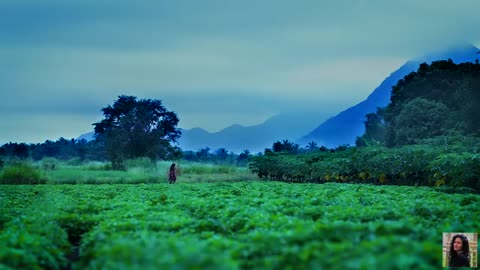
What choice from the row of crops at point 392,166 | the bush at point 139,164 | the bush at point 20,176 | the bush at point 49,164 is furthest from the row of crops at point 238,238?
the bush at point 139,164

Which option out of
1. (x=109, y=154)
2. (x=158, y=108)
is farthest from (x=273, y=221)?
(x=158, y=108)

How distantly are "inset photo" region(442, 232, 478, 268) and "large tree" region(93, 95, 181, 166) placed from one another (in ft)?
157

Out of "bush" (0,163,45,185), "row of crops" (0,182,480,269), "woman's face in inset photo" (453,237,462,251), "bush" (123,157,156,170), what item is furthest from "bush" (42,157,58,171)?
"woman's face in inset photo" (453,237,462,251)

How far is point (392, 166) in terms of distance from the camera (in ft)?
100

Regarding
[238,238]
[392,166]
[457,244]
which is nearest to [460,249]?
[457,244]

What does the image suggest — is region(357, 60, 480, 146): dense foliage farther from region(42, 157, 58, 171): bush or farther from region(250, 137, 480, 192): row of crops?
region(42, 157, 58, 171): bush

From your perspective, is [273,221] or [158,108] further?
[158,108]

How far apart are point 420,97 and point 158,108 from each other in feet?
102

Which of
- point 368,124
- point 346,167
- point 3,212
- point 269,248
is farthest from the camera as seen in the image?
point 368,124

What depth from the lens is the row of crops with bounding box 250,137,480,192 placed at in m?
22.2

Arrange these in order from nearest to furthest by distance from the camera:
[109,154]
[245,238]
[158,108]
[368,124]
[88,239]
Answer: [245,238] < [88,239] < [109,154] < [158,108] < [368,124]

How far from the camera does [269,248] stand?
7.81 m

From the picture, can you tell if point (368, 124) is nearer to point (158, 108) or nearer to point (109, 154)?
point (158, 108)

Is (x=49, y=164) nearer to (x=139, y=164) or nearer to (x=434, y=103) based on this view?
(x=139, y=164)
